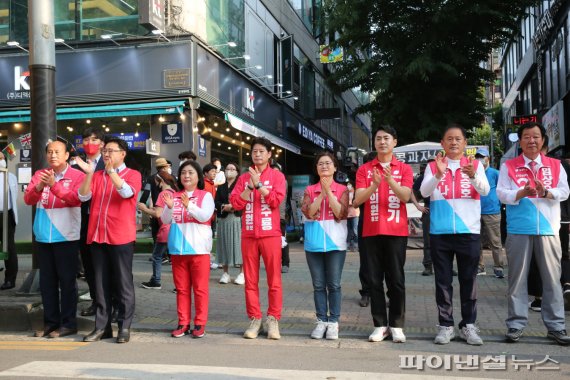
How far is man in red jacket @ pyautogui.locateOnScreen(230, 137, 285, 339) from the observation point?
560cm

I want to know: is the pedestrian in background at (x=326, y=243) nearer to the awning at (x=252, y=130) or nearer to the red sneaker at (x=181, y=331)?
the red sneaker at (x=181, y=331)

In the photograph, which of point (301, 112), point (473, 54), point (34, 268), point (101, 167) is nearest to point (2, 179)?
point (34, 268)

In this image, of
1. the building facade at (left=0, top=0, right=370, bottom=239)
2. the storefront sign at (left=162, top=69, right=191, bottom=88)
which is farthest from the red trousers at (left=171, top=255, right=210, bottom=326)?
the storefront sign at (left=162, top=69, right=191, bottom=88)

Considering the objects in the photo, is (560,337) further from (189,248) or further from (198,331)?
(189,248)

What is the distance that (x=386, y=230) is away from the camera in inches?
210

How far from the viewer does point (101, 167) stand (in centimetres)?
629

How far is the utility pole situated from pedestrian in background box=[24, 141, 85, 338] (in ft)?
3.90

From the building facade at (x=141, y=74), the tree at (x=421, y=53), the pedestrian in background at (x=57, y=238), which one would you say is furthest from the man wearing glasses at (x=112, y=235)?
the tree at (x=421, y=53)

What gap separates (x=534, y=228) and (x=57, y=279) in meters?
4.70

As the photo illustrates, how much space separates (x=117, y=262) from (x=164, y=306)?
69.5 inches

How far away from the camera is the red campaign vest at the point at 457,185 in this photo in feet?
17.5

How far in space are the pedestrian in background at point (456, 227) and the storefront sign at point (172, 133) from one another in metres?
11.4

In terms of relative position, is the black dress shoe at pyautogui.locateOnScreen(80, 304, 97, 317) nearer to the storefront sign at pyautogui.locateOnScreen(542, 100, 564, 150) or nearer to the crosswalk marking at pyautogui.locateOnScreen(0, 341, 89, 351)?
the crosswalk marking at pyautogui.locateOnScreen(0, 341, 89, 351)

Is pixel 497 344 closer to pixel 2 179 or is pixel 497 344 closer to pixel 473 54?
pixel 2 179
